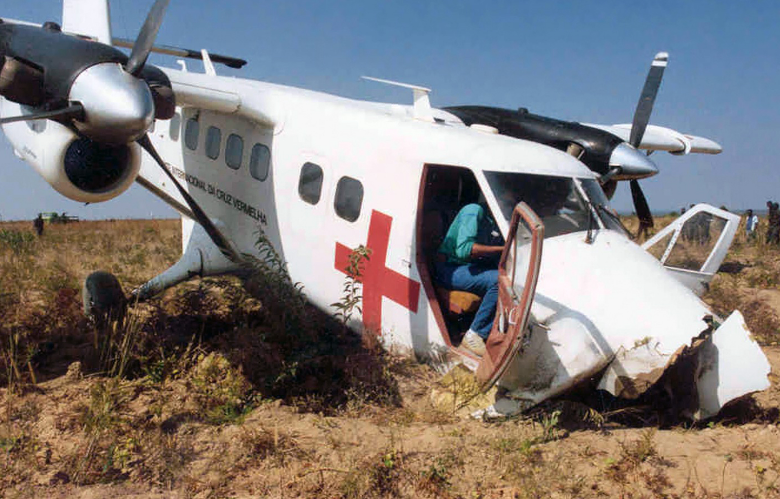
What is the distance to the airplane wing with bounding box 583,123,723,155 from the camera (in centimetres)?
1115

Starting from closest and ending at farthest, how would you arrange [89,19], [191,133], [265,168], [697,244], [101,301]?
[697,244] < [89,19] < [265,168] < [101,301] < [191,133]

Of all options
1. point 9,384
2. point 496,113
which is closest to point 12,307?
point 9,384

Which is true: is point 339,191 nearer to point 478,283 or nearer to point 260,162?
point 260,162

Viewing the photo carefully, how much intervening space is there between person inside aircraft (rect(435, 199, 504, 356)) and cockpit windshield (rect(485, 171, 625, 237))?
0.29 m

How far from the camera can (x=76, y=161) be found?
5.66m

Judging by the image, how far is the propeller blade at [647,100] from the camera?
8.95 meters

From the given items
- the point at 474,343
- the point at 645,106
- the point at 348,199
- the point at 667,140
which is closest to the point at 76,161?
the point at 348,199

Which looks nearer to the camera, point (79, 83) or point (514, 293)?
point (514, 293)

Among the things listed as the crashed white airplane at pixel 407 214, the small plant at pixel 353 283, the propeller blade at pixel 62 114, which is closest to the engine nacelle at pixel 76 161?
the crashed white airplane at pixel 407 214

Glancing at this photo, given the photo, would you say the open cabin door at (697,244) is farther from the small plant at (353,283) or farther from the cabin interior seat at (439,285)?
the small plant at (353,283)

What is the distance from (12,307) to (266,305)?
3538 millimetres

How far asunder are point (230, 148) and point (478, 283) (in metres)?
4.07

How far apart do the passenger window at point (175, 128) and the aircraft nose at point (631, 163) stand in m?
6.55

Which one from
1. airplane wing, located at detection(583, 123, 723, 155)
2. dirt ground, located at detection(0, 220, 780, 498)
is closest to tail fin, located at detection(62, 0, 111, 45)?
dirt ground, located at detection(0, 220, 780, 498)
